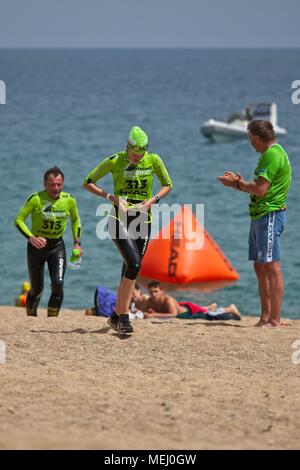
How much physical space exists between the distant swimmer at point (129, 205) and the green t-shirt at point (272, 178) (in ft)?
3.22

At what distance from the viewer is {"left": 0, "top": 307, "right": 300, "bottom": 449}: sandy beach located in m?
7.15

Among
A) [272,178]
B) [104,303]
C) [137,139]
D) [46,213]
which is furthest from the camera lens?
[104,303]

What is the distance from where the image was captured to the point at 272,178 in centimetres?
1024

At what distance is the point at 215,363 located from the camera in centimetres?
927

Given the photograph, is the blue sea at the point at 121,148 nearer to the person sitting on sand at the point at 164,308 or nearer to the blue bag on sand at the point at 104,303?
the person sitting on sand at the point at 164,308

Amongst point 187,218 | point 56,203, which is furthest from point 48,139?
point 56,203

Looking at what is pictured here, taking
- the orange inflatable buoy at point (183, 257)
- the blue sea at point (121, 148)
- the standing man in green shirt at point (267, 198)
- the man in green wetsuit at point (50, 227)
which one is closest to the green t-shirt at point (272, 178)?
the standing man in green shirt at point (267, 198)

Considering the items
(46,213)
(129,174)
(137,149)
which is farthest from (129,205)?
(46,213)

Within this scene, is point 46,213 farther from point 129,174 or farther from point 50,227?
point 129,174

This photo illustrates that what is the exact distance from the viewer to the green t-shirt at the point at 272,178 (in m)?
10.2

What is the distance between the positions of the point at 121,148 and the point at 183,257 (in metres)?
29.9

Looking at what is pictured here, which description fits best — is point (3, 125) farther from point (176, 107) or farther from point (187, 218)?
point (187, 218)

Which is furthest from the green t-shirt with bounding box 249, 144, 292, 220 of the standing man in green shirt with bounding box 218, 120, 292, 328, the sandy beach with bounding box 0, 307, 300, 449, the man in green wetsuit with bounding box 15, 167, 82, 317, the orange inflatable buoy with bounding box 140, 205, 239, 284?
the orange inflatable buoy with bounding box 140, 205, 239, 284

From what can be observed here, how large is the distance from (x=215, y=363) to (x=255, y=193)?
1778 mm
